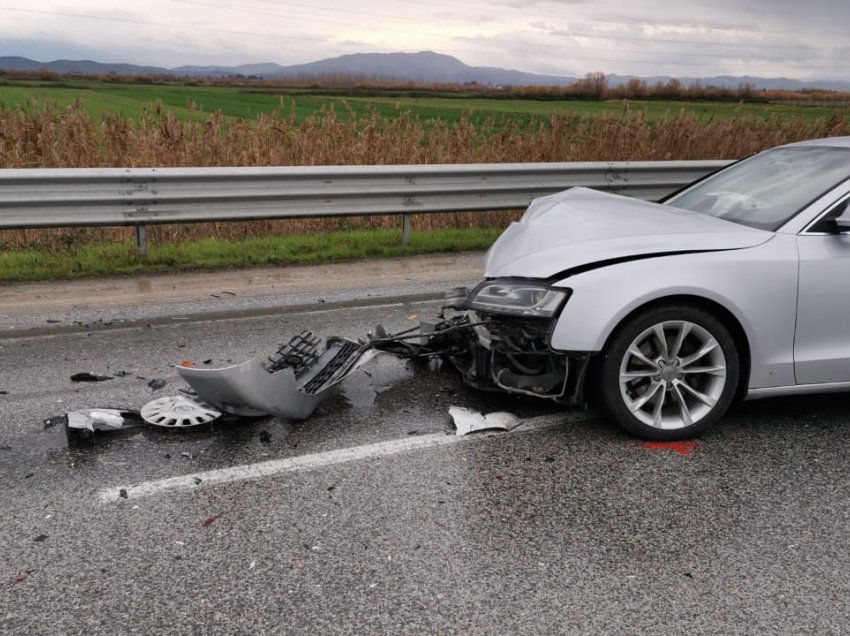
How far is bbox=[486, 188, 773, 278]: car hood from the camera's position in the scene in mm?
4164

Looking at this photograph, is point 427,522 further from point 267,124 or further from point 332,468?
point 267,124

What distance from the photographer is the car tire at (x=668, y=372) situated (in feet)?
13.3

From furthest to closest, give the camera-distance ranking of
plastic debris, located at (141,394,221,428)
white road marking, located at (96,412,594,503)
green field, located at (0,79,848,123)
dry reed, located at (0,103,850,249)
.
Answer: green field, located at (0,79,848,123)
dry reed, located at (0,103,850,249)
plastic debris, located at (141,394,221,428)
white road marking, located at (96,412,594,503)

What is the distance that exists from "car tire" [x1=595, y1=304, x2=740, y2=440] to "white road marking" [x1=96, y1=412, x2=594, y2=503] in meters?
0.42

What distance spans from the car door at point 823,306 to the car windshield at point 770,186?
225 millimetres

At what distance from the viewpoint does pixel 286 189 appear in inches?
334

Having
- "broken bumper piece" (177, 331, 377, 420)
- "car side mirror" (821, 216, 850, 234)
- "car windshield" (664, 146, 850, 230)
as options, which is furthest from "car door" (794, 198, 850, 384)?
"broken bumper piece" (177, 331, 377, 420)

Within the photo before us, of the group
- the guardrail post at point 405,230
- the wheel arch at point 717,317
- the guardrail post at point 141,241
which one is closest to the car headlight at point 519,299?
the wheel arch at point 717,317

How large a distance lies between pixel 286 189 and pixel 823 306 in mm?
5718

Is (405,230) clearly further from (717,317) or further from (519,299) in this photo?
(717,317)

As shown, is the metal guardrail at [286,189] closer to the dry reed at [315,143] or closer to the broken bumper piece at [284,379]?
the dry reed at [315,143]

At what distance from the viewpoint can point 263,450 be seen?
4.05m

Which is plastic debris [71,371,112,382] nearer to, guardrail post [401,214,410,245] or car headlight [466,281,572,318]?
car headlight [466,281,572,318]

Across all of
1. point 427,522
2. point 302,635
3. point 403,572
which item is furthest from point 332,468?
point 302,635
